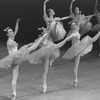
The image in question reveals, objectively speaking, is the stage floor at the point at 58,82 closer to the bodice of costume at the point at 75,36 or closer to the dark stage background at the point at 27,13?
the bodice of costume at the point at 75,36

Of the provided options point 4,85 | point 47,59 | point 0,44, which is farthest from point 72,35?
point 0,44

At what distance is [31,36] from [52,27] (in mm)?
11498

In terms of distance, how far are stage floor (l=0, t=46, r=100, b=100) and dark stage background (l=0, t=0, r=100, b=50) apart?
7.78 meters

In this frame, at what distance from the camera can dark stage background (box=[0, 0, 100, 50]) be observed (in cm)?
1988

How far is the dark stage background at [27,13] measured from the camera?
19881 mm

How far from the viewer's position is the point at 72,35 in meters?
8.27

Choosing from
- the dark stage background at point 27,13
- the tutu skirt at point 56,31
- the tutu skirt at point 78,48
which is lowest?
the tutu skirt at point 78,48

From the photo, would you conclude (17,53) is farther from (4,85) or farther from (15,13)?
(15,13)

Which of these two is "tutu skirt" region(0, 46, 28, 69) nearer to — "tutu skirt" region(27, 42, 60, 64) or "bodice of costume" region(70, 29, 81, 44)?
"tutu skirt" region(27, 42, 60, 64)

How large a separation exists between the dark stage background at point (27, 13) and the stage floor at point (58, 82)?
25.5ft

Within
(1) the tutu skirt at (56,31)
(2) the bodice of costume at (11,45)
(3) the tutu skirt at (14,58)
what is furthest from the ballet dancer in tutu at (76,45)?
(2) the bodice of costume at (11,45)

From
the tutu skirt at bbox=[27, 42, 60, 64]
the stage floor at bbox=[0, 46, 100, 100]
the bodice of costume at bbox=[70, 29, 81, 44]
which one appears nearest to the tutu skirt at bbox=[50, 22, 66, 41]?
the bodice of costume at bbox=[70, 29, 81, 44]

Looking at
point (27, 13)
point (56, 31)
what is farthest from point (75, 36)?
point (27, 13)

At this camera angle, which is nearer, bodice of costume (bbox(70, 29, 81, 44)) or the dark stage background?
bodice of costume (bbox(70, 29, 81, 44))
